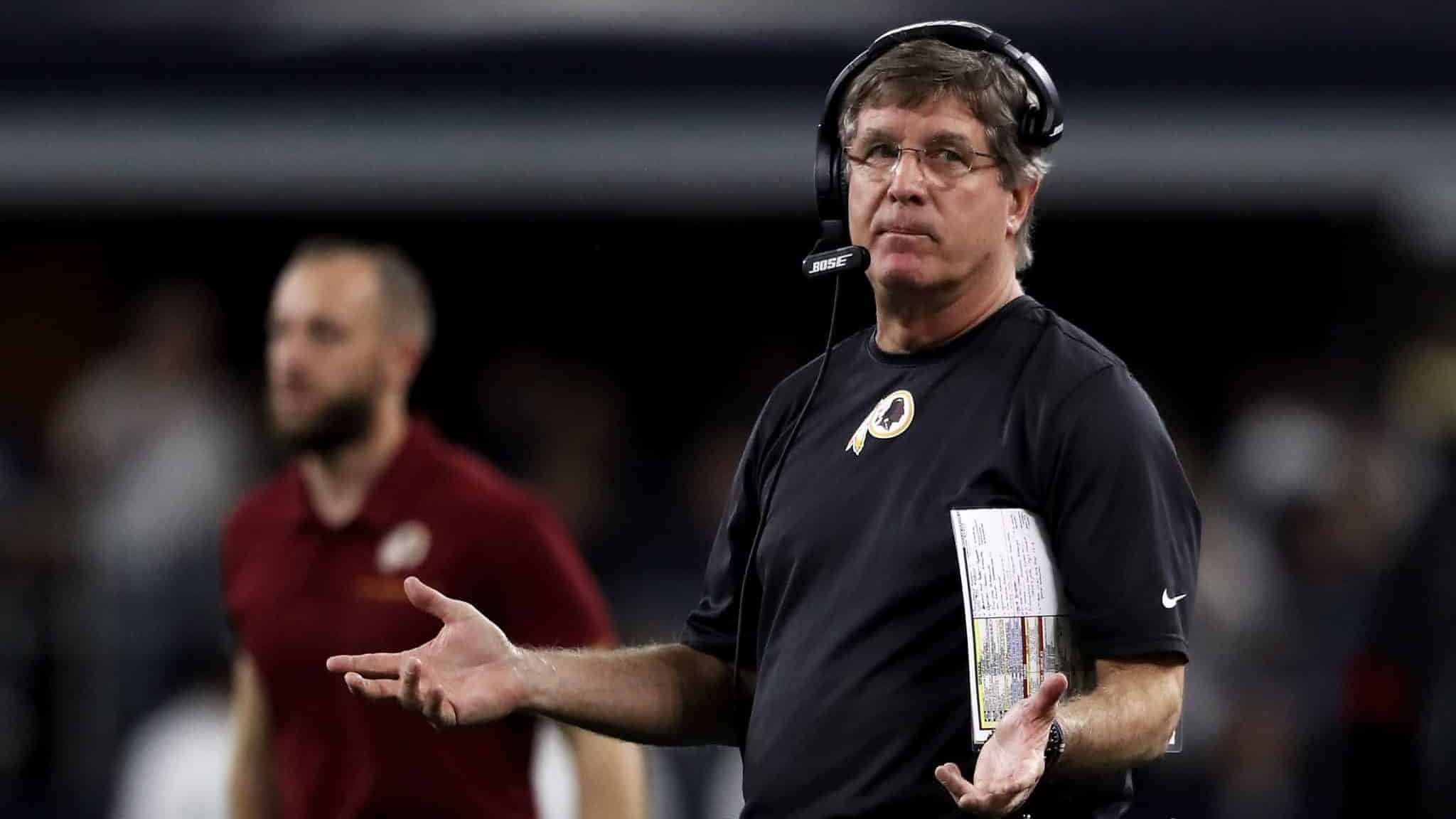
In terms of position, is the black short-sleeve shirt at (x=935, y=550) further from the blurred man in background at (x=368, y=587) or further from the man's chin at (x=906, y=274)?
the blurred man in background at (x=368, y=587)

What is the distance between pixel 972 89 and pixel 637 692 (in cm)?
77

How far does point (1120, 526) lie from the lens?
2037 millimetres

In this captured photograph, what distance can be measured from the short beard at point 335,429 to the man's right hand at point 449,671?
1.93 metres

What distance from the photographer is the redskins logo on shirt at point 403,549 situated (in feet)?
12.8

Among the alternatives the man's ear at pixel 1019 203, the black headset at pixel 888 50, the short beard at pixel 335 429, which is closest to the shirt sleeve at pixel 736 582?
the black headset at pixel 888 50

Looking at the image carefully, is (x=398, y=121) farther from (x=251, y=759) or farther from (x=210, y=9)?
(x=251, y=759)

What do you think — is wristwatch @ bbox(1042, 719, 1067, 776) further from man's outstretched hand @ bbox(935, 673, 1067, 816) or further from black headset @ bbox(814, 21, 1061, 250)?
black headset @ bbox(814, 21, 1061, 250)

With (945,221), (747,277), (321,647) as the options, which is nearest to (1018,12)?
(747,277)

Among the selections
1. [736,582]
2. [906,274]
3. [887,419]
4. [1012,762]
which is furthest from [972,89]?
[1012,762]

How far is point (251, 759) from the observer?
3963 millimetres

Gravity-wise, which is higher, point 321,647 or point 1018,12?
point 1018,12

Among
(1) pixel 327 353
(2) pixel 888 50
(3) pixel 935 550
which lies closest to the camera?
(3) pixel 935 550

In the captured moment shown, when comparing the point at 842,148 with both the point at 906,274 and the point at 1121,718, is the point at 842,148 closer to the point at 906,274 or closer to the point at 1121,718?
the point at 906,274

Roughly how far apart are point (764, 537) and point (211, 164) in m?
4.26
